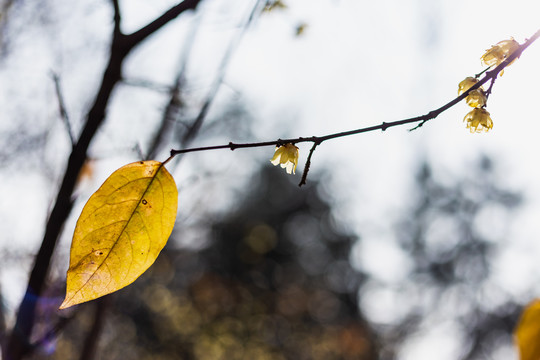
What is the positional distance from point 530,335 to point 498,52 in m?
0.39

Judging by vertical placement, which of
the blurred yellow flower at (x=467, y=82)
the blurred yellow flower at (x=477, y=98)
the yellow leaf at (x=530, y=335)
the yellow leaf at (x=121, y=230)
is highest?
the blurred yellow flower at (x=467, y=82)

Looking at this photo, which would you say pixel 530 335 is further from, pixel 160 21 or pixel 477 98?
pixel 160 21

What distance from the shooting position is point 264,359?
10914 millimetres

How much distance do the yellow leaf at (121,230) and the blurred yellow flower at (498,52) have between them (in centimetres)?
49

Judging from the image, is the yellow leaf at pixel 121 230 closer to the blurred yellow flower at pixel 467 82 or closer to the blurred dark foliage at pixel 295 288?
the blurred yellow flower at pixel 467 82

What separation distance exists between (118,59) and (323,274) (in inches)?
521

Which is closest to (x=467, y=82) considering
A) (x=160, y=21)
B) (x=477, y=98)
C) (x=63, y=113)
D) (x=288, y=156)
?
(x=477, y=98)

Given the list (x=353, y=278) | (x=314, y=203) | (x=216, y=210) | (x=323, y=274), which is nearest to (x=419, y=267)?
(x=353, y=278)

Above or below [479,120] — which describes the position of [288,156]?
below

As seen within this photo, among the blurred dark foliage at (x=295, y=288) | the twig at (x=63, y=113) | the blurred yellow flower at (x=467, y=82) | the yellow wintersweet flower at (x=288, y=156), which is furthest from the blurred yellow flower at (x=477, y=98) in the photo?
the blurred dark foliage at (x=295, y=288)

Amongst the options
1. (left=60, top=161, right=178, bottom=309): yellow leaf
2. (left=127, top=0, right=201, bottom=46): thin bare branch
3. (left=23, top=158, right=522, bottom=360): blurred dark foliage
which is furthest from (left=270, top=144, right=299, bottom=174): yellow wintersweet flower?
(left=23, top=158, right=522, bottom=360): blurred dark foliage

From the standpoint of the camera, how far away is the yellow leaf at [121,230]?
1.49 feet

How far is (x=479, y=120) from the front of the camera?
591 millimetres

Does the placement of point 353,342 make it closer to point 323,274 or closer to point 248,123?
point 323,274
